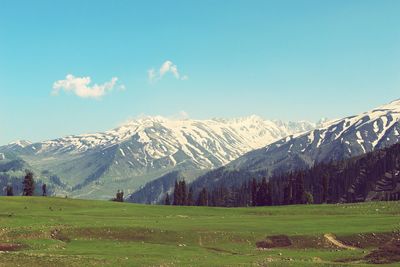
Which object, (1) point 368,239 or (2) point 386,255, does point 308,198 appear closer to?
(1) point 368,239

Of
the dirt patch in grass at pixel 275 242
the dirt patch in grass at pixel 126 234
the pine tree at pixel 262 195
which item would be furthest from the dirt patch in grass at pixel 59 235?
the pine tree at pixel 262 195

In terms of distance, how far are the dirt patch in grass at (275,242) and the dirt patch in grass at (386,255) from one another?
12660 millimetres

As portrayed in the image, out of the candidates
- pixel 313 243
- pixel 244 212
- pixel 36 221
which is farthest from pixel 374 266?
pixel 244 212

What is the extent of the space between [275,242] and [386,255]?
1620cm

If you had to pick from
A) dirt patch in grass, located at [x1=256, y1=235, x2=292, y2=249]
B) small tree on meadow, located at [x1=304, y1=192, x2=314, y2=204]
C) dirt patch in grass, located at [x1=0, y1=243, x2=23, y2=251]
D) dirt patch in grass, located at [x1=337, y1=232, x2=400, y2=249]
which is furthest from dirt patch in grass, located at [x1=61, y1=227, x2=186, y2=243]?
small tree on meadow, located at [x1=304, y1=192, x2=314, y2=204]

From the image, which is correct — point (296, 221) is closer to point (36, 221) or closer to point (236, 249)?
point (236, 249)

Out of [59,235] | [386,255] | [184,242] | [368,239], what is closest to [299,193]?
[368,239]

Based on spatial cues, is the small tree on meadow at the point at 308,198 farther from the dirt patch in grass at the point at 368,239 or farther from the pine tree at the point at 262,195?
the dirt patch in grass at the point at 368,239

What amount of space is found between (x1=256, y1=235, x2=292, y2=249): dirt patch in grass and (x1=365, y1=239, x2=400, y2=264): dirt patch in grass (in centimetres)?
1266

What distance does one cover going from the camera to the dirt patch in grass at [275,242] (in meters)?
59.9

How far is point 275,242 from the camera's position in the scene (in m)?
61.0

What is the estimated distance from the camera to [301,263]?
44.1 meters

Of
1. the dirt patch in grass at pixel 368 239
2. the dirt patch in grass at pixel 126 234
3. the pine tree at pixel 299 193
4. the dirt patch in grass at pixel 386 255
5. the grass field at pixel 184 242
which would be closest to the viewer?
the grass field at pixel 184 242

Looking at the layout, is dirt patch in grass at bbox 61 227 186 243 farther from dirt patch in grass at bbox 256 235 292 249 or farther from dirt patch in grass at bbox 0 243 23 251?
dirt patch in grass at bbox 256 235 292 249
